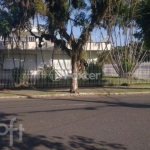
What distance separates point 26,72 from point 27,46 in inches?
114

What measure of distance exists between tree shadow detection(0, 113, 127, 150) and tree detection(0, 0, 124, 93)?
11.0m

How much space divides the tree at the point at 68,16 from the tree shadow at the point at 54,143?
36.1 feet

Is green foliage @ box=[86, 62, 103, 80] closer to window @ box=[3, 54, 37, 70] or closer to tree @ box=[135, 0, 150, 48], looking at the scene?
window @ box=[3, 54, 37, 70]

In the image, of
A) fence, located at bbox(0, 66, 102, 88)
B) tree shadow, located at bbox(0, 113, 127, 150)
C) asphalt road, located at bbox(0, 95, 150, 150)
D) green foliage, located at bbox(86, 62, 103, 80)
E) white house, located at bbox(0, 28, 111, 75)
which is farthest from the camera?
white house, located at bbox(0, 28, 111, 75)

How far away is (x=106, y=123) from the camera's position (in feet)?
31.1

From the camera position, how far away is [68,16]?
19.3m

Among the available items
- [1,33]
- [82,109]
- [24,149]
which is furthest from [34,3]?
[24,149]

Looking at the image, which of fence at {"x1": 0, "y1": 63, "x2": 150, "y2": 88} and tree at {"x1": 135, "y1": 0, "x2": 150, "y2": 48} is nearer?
tree at {"x1": 135, "y1": 0, "x2": 150, "y2": 48}

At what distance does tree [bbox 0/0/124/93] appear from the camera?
59.0 feet

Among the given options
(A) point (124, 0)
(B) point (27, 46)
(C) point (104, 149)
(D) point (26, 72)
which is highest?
(A) point (124, 0)

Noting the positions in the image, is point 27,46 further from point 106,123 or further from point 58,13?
point 106,123

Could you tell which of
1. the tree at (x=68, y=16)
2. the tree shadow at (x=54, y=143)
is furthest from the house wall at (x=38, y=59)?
the tree shadow at (x=54, y=143)

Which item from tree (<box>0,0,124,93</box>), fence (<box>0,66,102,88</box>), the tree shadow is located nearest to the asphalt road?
the tree shadow

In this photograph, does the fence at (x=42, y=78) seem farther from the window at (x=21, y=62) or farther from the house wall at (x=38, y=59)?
the house wall at (x=38, y=59)
